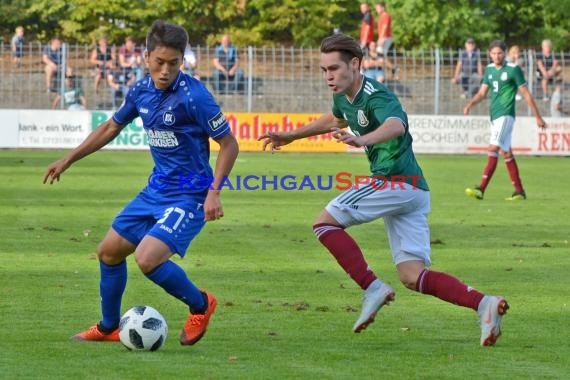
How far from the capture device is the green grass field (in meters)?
7.14

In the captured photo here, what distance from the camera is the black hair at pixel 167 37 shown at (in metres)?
7.49

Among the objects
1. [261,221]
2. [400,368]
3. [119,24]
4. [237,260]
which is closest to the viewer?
[400,368]

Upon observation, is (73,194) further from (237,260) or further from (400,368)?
(400,368)

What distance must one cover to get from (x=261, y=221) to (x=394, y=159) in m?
8.01

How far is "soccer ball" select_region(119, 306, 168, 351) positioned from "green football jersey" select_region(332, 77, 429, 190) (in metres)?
1.55

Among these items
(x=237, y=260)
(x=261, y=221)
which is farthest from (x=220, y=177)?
(x=261, y=221)

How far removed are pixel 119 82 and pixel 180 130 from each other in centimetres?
2573

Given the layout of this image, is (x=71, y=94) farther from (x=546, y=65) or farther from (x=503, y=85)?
(x=503, y=85)

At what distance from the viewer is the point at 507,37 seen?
5025 cm

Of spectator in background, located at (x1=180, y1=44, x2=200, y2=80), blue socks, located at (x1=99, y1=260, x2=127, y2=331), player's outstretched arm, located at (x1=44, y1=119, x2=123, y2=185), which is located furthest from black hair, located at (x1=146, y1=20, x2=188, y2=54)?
spectator in background, located at (x1=180, y1=44, x2=200, y2=80)

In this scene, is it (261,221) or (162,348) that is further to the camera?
(261,221)

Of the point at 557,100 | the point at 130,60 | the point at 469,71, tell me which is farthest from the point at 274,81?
the point at 557,100

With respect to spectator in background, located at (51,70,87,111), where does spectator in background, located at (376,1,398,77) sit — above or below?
above

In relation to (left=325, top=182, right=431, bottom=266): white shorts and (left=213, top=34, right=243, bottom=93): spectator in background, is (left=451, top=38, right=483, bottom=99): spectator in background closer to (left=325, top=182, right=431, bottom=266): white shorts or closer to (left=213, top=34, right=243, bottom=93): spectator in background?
(left=213, top=34, right=243, bottom=93): spectator in background
